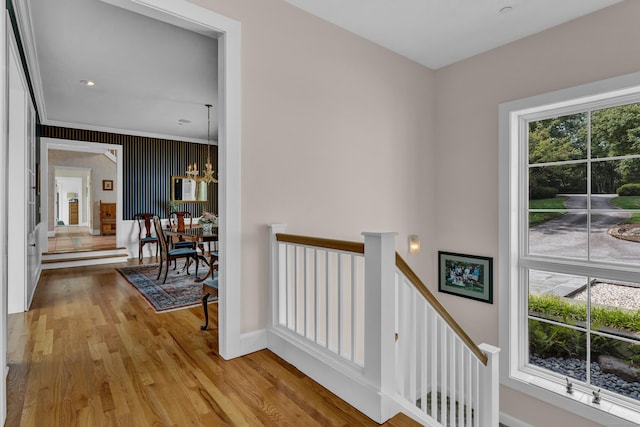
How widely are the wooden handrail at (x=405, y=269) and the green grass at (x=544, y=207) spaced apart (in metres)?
1.66

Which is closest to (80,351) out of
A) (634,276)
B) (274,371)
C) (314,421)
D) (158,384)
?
(158,384)

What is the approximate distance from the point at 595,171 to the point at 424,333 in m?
2.39

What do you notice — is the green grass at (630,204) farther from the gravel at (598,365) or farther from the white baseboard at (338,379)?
the white baseboard at (338,379)

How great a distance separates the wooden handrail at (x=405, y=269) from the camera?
5.97 feet

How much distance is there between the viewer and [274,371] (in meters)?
2.12

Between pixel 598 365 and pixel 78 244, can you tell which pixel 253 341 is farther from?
pixel 78 244

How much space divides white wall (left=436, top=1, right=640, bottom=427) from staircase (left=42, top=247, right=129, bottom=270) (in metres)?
5.89

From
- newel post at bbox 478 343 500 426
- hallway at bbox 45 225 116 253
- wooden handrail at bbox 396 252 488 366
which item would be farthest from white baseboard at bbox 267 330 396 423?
hallway at bbox 45 225 116 253

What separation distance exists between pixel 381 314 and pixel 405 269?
11.1 inches

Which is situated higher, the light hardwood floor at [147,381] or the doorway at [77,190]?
the doorway at [77,190]

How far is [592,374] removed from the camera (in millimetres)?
2961

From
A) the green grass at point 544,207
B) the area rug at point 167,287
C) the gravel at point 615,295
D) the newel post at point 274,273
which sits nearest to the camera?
the newel post at point 274,273

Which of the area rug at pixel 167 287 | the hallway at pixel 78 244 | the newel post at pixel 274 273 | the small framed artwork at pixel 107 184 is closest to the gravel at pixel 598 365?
the newel post at pixel 274 273

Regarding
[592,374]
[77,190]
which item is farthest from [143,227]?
[77,190]
